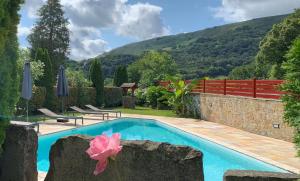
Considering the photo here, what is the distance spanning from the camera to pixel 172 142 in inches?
560

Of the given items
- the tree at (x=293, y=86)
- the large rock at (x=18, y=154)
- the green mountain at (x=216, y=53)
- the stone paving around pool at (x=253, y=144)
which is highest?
the green mountain at (x=216, y=53)

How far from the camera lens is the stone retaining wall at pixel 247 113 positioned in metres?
13.7

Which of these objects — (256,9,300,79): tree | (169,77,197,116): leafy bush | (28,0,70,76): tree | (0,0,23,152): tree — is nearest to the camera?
(0,0,23,152): tree

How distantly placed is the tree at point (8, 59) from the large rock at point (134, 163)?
0.92m

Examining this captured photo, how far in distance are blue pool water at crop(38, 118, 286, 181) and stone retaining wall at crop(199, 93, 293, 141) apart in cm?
276

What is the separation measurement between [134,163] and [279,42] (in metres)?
34.5

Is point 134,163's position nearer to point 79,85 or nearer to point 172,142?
point 172,142

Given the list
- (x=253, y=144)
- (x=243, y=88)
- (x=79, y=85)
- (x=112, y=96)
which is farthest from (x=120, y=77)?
(x=253, y=144)

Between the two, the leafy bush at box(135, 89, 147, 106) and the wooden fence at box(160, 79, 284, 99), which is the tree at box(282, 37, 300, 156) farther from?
the leafy bush at box(135, 89, 147, 106)

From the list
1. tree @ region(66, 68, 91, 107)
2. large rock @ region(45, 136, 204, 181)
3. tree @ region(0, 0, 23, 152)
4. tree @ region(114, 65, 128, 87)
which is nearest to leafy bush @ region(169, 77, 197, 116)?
tree @ region(66, 68, 91, 107)

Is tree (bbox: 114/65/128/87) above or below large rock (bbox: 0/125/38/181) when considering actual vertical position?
above

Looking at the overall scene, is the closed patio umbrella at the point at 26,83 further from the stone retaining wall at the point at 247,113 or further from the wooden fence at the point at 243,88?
the stone retaining wall at the point at 247,113

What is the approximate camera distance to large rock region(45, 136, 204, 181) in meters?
4.50

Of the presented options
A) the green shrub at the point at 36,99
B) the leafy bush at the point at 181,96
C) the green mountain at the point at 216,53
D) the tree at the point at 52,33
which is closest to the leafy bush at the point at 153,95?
the leafy bush at the point at 181,96
